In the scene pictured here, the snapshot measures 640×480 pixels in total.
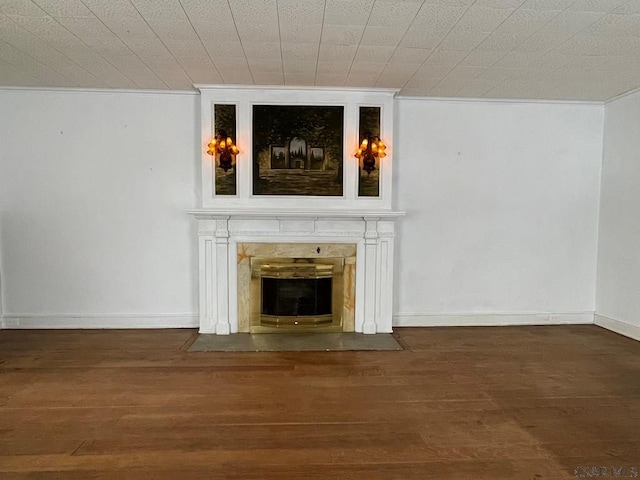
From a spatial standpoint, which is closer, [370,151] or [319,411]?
[319,411]

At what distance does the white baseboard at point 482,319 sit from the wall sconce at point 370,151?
189cm

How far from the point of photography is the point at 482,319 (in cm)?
467

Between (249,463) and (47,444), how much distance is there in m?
1.25

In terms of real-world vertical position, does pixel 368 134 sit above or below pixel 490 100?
below

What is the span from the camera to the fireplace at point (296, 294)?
4.30 m

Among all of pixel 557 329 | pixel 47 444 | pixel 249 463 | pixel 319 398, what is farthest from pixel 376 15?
pixel 557 329

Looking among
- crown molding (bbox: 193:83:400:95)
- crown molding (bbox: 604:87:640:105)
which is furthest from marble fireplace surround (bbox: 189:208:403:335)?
crown molding (bbox: 604:87:640:105)

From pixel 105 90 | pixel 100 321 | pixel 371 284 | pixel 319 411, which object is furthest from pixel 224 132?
pixel 319 411

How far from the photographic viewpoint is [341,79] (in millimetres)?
3908

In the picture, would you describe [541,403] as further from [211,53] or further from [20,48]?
[20,48]

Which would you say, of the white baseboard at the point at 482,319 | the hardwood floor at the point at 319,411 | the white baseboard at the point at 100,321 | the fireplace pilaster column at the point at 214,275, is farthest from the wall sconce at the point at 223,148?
the white baseboard at the point at 482,319

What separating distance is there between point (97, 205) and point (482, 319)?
4819 mm

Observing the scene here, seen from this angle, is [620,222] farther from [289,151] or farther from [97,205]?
[97,205]

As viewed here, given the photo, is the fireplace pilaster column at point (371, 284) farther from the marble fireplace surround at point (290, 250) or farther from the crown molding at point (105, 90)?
the crown molding at point (105, 90)
